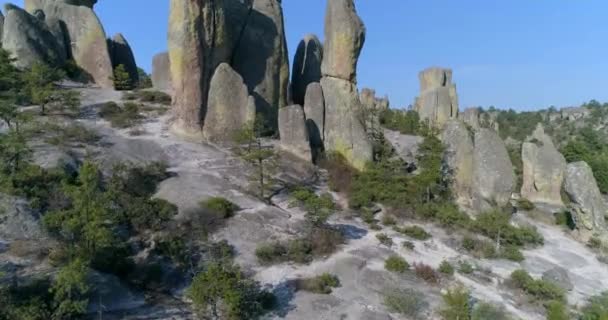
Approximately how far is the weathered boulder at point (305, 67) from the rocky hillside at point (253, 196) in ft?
0.51

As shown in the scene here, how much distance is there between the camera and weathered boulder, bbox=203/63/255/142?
27.8 m

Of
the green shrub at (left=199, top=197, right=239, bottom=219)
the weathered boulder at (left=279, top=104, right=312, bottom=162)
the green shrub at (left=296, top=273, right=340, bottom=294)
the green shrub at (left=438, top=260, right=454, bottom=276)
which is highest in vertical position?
the weathered boulder at (left=279, top=104, right=312, bottom=162)

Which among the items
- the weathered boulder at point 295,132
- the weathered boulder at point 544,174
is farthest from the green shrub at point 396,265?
the weathered boulder at point 544,174

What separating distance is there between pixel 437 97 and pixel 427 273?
3096 centimetres

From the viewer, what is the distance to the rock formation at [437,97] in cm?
4606

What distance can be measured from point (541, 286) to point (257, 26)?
22377mm

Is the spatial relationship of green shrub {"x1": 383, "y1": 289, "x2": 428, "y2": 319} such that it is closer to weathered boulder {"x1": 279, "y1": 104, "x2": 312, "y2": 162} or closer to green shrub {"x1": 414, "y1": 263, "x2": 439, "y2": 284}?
green shrub {"x1": 414, "y1": 263, "x2": 439, "y2": 284}

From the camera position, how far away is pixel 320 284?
16531mm

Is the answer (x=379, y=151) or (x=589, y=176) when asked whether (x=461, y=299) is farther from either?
(x=379, y=151)

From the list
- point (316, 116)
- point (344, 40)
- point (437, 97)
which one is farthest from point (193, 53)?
point (437, 97)

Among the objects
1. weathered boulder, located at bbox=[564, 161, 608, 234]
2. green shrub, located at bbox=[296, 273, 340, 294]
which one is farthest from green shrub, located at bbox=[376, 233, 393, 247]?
weathered boulder, located at bbox=[564, 161, 608, 234]

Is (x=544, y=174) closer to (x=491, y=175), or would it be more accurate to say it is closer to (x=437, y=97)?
(x=491, y=175)

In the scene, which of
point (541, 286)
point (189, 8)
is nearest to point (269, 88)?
point (189, 8)

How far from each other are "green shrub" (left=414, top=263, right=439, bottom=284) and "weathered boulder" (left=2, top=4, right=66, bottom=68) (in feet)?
91.9
